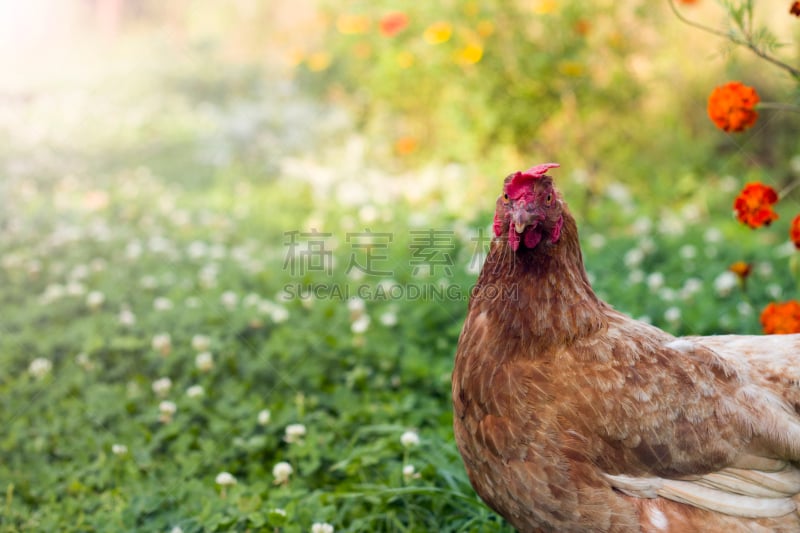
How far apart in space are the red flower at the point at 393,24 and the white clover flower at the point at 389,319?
2.89m

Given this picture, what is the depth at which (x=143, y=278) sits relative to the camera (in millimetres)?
4480

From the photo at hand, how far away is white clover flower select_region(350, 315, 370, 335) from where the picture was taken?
3.50m

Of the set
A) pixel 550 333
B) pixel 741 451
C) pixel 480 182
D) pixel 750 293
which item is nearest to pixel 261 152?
pixel 480 182

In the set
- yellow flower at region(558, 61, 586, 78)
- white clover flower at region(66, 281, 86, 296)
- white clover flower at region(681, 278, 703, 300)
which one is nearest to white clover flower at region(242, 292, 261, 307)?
white clover flower at region(66, 281, 86, 296)

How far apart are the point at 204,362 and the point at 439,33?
11.0 ft

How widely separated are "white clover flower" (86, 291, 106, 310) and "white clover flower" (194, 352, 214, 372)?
949 millimetres

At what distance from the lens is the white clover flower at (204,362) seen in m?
3.45

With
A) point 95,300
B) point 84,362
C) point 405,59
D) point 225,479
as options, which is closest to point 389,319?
point 225,479

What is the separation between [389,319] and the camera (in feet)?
12.1

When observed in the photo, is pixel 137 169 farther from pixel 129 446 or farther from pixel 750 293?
pixel 750 293

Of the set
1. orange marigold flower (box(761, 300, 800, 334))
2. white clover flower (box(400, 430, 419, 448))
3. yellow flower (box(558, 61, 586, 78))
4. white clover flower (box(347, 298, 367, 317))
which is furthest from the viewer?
yellow flower (box(558, 61, 586, 78))

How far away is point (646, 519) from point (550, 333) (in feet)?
1.96

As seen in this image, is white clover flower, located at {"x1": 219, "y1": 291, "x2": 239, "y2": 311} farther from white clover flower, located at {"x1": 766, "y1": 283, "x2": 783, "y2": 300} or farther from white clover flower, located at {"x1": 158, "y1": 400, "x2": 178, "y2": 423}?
white clover flower, located at {"x1": 766, "y1": 283, "x2": 783, "y2": 300}

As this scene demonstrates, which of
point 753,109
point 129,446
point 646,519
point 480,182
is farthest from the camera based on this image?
point 480,182
